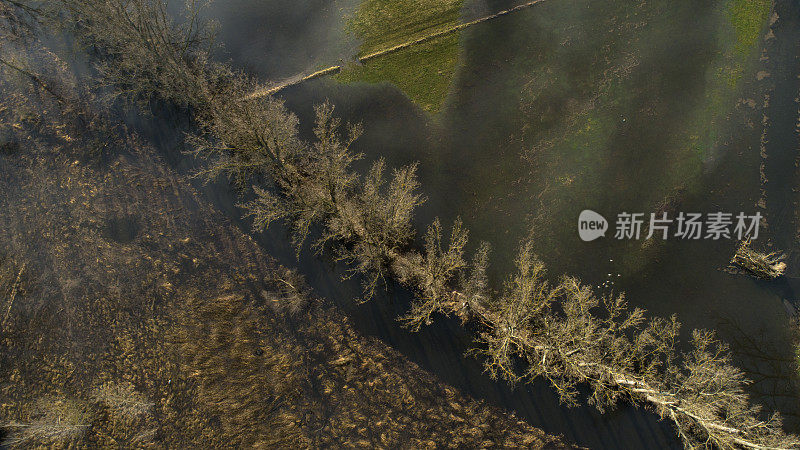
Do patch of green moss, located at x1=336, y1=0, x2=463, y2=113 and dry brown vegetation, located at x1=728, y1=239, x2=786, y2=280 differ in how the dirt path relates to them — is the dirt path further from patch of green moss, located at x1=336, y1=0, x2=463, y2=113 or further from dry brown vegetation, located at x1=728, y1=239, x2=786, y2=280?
dry brown vegetation, located at x1=728, y1=239, x2=786, y2=280

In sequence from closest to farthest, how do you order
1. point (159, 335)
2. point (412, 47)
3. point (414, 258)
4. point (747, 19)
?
point (414, 258), point (159, 335), point (747, 19), point (412, 47)

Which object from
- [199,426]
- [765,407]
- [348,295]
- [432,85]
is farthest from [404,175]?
[765,407]

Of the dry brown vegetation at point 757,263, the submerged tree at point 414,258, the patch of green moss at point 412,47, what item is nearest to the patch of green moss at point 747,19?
the dry brown vegetation at point 757,263

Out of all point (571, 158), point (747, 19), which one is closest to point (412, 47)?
point (571, 158)

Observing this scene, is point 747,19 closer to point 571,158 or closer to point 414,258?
point 571,158

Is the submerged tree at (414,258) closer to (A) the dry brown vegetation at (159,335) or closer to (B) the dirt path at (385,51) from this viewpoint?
(B) the dirt path at (385,51)

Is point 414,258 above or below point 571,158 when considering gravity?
below

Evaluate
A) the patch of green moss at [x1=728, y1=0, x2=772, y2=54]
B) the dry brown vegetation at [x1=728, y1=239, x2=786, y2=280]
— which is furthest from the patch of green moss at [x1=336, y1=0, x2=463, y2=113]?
the dry brown vegetation at [x1=728, y1=239, x2=786, y2=280]
